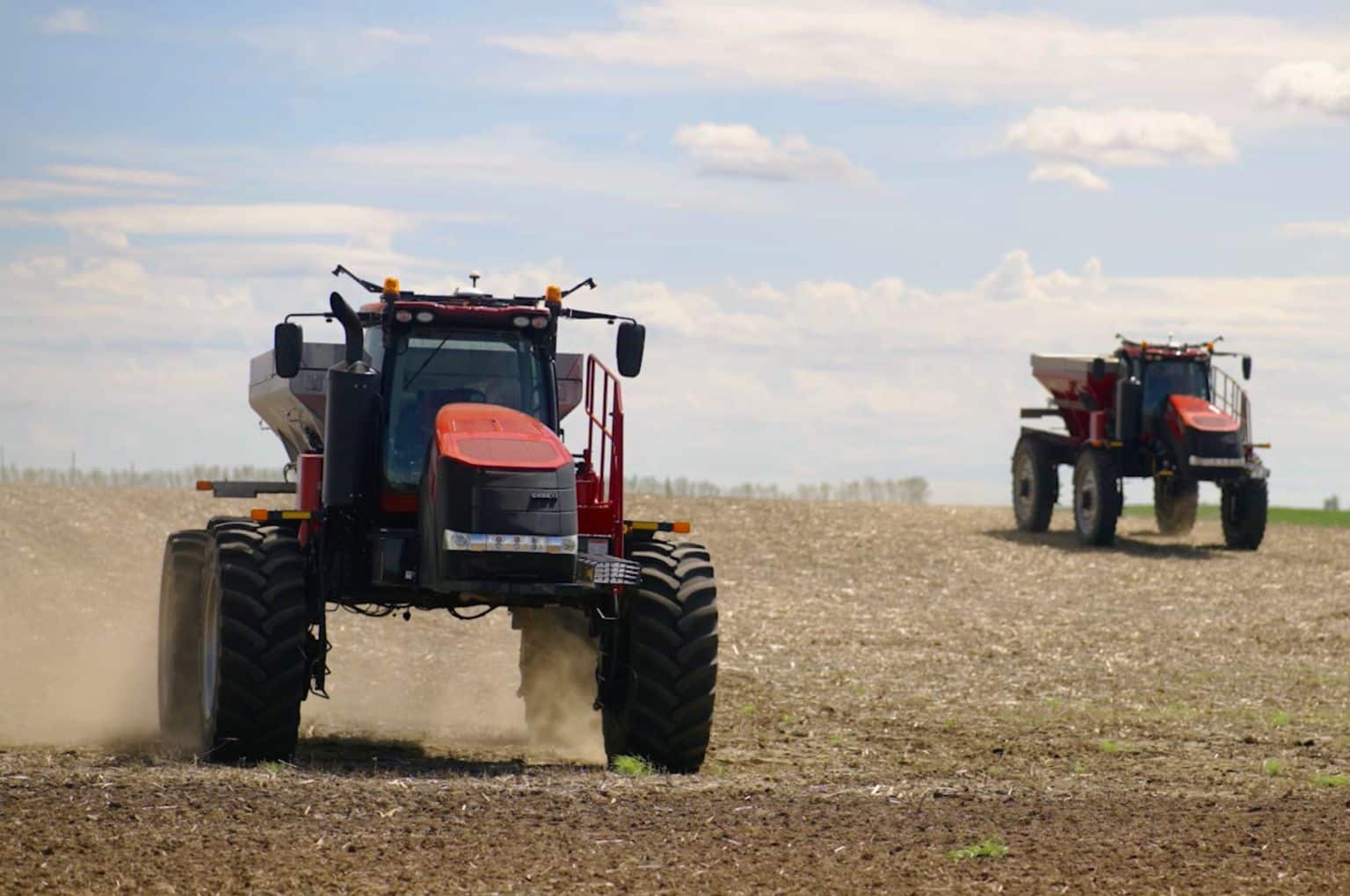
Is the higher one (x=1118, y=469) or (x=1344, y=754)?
(x=1118, y=469)

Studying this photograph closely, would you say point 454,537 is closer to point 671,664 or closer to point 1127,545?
point 671,664

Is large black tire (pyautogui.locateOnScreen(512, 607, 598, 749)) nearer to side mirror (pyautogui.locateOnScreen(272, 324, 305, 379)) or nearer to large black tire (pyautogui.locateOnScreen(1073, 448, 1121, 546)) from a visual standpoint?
side mirror (pyautogui.locateOnScreen(272, 324, 305, 379))

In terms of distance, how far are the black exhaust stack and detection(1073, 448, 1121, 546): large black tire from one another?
70.4ft

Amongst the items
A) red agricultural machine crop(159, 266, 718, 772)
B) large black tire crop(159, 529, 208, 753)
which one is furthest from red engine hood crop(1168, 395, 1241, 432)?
large black tire crop(159, 529, 208, 753)

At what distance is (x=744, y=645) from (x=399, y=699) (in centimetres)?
542

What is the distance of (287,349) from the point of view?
13430 mm

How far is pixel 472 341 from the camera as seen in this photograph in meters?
13.9

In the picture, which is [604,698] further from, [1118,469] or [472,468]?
[1118,469]

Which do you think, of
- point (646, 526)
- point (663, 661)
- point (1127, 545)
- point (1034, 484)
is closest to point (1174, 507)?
point (1127, 545)

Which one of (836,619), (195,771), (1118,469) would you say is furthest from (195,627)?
(1118,469)

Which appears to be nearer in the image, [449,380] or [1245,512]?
[449,380]

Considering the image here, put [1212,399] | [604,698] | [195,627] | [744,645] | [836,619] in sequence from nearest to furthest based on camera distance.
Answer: [604,698] → [195,627] → [744,645] → [836,619] → [1212,399]

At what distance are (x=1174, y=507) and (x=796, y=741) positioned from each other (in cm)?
2035

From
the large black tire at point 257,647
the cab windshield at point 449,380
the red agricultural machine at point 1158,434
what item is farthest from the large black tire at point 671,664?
the red agricultural machine at point 1158,434
